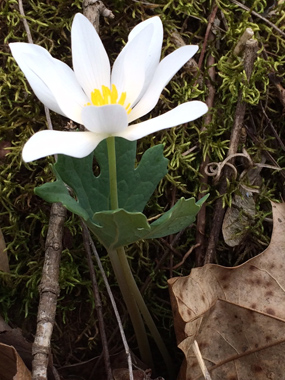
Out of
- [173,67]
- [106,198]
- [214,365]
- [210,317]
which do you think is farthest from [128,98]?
[214,365]

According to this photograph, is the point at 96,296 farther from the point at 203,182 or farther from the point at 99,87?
the point at 99,87

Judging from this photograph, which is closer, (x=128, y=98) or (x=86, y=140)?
(x=86, y=140)

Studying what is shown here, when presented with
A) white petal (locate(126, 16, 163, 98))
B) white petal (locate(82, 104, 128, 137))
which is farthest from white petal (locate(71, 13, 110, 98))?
white petal (locate(82, 104, 128, 137))

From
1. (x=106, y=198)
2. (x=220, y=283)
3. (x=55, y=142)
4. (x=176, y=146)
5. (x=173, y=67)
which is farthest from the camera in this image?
(x=176, y=146)

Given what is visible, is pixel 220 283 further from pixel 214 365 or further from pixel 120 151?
pixel 120 151

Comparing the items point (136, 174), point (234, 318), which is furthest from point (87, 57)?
point (234, 318)
